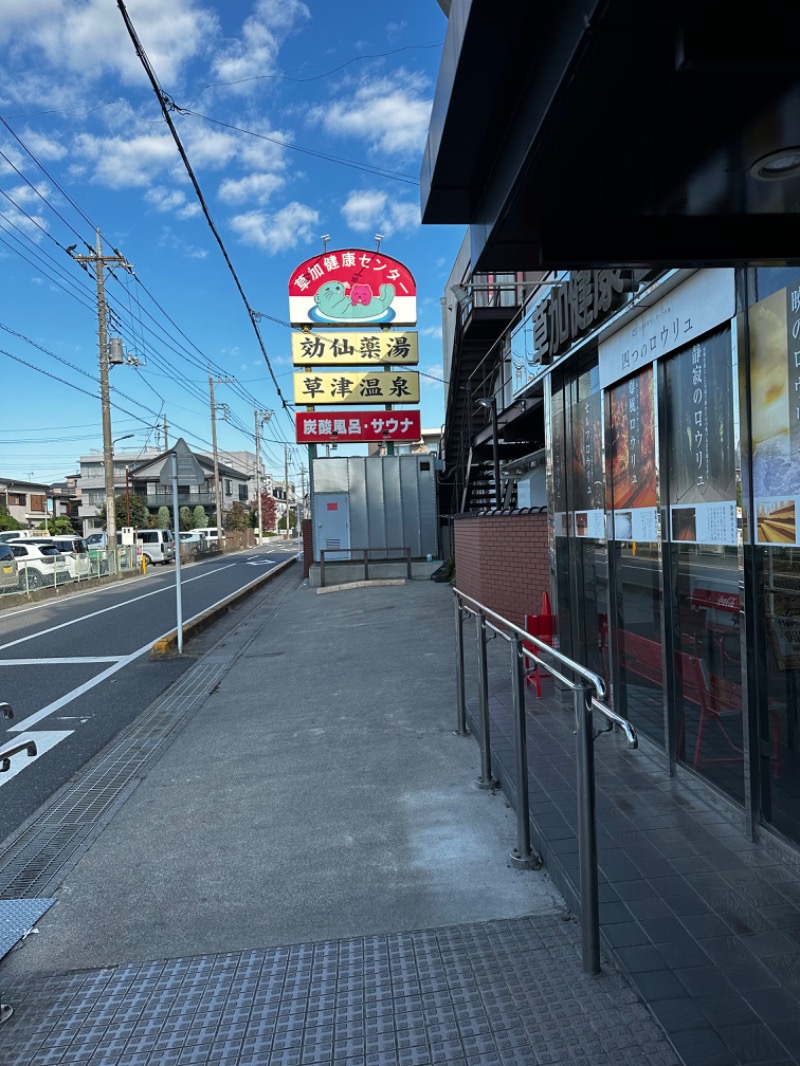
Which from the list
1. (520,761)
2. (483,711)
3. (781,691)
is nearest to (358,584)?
(483,711)

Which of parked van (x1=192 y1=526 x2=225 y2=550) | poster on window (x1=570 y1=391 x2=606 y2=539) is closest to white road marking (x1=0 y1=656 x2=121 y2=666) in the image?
poster on window (x1=570 y1=391 x2=606 y2=539)

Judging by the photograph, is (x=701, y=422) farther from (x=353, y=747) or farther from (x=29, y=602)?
(x=29, y=602)

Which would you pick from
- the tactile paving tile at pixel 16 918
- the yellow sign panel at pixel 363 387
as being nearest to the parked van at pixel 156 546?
the yellow sign panel at pixel 363 387

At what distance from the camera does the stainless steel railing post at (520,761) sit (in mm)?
3461

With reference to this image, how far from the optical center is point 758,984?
2.54 metres

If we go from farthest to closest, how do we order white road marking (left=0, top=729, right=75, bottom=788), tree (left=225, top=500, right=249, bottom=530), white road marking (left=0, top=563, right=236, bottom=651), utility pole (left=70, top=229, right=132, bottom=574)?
tree (left=225, top=500, right=249, bottom=530) < utility pole (left=70, top=229, right=132, bottom=574) < white road marking (left=0, top=563, right=236, bottom=651) < white road marking (left=0, top=729, right=75, bottom=788)

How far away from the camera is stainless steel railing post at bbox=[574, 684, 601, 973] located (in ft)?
8.59

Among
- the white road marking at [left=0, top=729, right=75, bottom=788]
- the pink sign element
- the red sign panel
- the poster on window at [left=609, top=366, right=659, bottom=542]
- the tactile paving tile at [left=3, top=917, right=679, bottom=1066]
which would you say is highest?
→ the pink sign element

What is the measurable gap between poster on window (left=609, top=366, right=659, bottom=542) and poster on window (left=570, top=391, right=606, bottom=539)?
0.81 ft

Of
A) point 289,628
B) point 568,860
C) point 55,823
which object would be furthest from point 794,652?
point 289,628

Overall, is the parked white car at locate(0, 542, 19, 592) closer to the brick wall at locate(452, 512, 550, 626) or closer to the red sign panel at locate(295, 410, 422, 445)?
the red sign panel at locate(295, 410, 422, 445)

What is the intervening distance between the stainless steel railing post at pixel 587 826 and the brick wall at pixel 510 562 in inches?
207

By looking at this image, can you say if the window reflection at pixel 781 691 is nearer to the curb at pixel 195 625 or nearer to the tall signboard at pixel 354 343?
the curb at pixel 195 625

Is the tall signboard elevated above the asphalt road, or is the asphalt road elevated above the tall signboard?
the tall signboard
